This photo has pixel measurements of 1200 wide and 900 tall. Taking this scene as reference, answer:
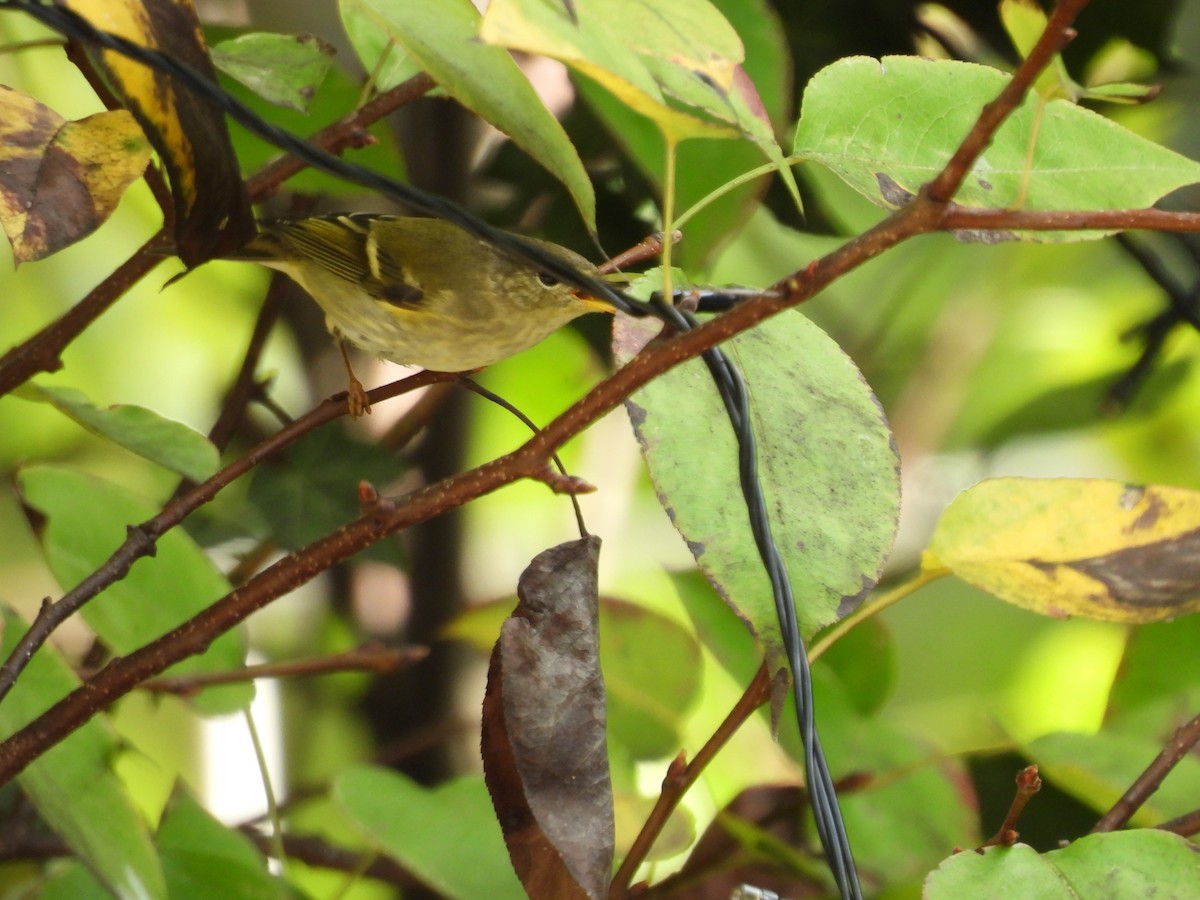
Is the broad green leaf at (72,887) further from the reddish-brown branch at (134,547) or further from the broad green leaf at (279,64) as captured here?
the broad green leaf at (279,64)

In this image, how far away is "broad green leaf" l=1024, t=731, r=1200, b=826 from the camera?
0.70 m

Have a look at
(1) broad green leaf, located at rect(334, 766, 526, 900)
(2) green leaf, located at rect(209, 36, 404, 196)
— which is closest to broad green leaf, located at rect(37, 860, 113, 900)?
(1) broad green leaf, located at rect(334, 766, 526, 900)

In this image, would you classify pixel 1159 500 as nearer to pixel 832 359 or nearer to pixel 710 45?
pixel 832 359

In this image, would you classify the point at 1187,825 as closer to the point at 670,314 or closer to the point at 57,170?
the point at 670,314

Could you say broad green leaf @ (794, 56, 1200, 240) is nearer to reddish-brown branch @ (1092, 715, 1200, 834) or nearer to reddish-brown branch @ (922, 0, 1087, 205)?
reddish-brown branch @ (922, 0, 1087, 205)

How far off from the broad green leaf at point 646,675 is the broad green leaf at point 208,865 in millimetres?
300

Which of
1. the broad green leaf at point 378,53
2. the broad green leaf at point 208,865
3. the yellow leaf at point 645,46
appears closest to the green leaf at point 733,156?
the broad green leaf at point 378,53

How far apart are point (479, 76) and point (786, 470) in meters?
0.20

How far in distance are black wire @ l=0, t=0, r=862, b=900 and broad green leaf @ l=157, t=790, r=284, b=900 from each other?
0.42 metres

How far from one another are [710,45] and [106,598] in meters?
0.57

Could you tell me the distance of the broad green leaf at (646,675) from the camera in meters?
0.93

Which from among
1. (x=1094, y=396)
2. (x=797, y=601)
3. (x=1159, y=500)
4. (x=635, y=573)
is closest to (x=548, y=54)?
(x=797, y=601)

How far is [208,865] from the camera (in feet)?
2.38

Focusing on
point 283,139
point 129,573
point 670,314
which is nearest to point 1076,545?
point 670,314
